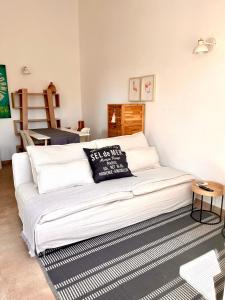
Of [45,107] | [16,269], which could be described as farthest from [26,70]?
[16,269]

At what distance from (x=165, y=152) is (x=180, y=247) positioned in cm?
148

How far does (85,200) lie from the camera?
2049 millimetres

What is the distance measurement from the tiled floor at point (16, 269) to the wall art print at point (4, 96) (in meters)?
2.62

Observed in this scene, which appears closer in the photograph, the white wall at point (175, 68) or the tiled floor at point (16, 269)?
the tiled floor at point (16, 269)

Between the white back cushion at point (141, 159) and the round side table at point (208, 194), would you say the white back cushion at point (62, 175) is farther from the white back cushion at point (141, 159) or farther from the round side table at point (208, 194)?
the round side table at point (208, 194)

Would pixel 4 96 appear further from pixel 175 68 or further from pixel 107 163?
pixel 175 68

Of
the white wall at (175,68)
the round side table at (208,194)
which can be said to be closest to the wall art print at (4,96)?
the white wall at (175,68)

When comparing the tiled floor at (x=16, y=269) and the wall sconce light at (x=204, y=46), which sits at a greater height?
the wall sconce light at (x=204, y=46)

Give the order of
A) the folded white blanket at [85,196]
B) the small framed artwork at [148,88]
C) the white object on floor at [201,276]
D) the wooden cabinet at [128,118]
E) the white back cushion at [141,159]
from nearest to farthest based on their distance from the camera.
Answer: the white object on floor at [201,276] < the folded white blanket at [85,196] < the white back cushion at [141,159] < the small framed artwork at [148,88] < the wooden cabinet at [128,118]

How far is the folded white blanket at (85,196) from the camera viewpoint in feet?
6.20

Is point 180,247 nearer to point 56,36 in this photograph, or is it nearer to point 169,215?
point 169,215

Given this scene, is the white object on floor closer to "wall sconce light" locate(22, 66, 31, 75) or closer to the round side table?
the round side table

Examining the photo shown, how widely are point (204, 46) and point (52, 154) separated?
6.32 ft

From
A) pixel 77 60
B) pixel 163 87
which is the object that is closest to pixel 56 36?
pixel 77 60
